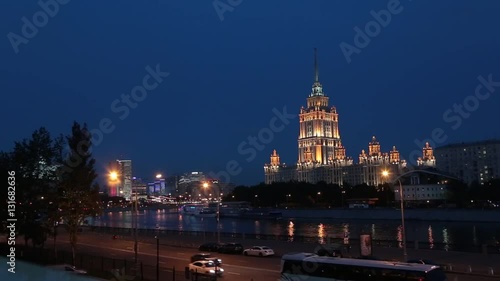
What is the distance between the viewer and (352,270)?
64.1 feet

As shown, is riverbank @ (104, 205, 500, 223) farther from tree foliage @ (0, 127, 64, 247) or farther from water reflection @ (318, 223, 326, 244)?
tree foliage @ (0, 127, 64, 247)

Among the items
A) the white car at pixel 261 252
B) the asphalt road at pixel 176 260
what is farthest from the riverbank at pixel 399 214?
the white car at pixel 261 252

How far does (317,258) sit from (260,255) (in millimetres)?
14800

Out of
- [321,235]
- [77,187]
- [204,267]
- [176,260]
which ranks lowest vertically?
[321,235]

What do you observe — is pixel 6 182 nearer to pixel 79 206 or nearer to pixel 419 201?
pixel 79 206

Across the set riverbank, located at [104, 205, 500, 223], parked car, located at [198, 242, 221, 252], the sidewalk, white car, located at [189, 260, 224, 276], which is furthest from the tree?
riverbank, located at [104, 205, 500, 223]

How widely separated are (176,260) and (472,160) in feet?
522

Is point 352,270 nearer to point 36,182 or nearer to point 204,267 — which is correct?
point 204,267

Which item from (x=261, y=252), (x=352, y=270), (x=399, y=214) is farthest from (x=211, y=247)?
(x=399, y=214)

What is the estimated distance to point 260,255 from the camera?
35.6 metres

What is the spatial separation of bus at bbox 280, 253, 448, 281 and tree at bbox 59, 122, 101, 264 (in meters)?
13.2

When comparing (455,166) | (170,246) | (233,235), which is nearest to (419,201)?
(455,166)

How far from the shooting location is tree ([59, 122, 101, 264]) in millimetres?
29250

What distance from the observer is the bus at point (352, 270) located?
1780cm
